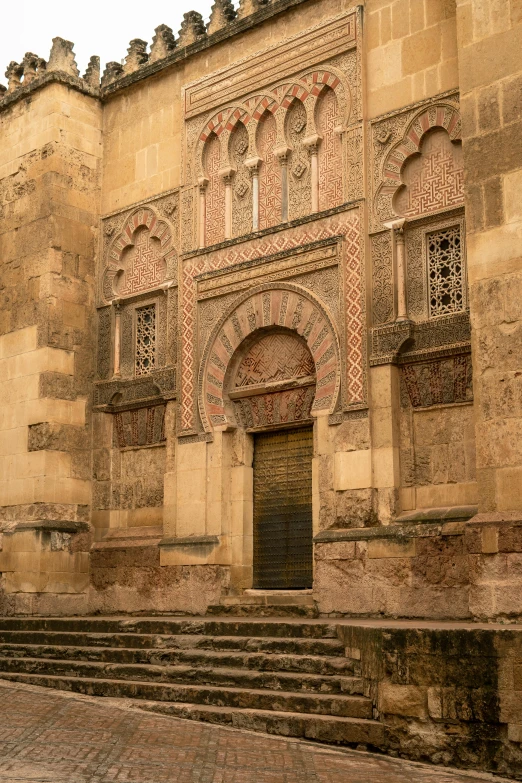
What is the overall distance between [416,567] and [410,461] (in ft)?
3.28

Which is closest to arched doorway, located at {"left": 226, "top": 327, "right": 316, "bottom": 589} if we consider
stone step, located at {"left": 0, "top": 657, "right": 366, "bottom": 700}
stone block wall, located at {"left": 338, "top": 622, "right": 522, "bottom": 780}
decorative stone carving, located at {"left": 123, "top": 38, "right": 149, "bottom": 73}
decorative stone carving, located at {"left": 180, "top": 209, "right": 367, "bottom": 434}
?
decorative stone carving, located at {"left": 180, "top": 209, "right": 367, "bottom": 434}

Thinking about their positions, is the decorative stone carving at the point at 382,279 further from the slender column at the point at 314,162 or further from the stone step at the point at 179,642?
the stone step at the point at 179,642

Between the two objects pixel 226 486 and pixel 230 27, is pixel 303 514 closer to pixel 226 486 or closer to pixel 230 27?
pixel 226 486

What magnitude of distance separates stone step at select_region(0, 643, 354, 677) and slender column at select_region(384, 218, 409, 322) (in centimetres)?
334

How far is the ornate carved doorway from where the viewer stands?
34.4ft

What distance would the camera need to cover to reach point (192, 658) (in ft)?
29.0

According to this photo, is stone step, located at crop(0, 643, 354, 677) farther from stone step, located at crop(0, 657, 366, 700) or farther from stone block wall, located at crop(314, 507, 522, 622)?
stone block wall, located at crop(314, 507, 522, 622)

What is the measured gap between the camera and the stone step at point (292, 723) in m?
7.08

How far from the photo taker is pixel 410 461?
9570 mm

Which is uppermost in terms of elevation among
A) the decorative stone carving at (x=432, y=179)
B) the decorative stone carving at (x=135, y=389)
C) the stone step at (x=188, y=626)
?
the decorative stone carving at (x=432, y=179)

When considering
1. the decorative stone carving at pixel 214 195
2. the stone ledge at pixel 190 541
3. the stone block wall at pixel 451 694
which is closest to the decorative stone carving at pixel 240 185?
the decorative stone carving at pixel 214 195

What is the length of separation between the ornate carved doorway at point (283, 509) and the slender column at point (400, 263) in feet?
5.47

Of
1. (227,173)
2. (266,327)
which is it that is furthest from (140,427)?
(227,173)

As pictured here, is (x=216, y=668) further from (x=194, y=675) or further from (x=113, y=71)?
(x=113, y=71)
